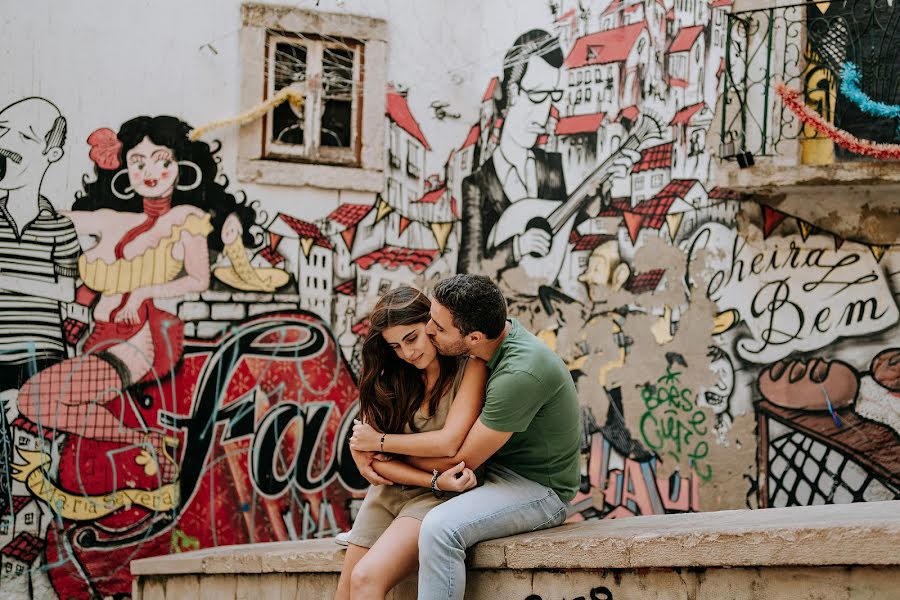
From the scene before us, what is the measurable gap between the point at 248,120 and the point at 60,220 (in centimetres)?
177

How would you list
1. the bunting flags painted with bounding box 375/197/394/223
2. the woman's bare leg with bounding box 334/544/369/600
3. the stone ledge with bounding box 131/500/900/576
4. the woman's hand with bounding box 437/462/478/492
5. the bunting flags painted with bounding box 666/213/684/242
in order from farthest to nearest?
the bunting flags painted with bounding box 375/197/394/223
the bunting flags painted with bounding box 666/213/684/242
the woman's bare leg with bounding box 334/544/369/600
the woman's hand with bounding box 437/462/478/492
the stone ledge with bounding box 131/500/900/576

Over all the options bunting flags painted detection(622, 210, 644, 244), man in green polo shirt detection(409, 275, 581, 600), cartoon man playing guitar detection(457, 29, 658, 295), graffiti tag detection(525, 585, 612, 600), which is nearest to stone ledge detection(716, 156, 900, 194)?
bunting flags painted detection(622, 210, 644, 244)

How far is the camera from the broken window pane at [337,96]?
845cm

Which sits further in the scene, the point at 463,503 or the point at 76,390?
the point at 76,390

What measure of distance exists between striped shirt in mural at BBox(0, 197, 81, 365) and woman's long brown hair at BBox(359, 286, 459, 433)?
4.35m

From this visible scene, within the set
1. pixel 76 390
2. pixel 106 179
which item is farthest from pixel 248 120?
pixel 76 390

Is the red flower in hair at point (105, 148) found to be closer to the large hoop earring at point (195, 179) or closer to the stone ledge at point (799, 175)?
the large hoop earring at point (195, 179)

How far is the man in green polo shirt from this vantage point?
4.01m

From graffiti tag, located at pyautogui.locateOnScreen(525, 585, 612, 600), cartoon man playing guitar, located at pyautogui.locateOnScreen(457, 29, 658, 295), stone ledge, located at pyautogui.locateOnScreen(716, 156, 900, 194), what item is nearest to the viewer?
graffiti tag, located at pyautogui.locateOnScreen(525, 585, 612, 600)

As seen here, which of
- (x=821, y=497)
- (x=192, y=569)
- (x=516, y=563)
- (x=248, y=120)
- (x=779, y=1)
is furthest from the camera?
(x=248, y=120)

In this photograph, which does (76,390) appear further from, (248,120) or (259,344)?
(248,120)

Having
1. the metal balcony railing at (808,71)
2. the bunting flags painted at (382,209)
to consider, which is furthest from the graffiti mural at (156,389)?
the metal balcony railing at (808,71)

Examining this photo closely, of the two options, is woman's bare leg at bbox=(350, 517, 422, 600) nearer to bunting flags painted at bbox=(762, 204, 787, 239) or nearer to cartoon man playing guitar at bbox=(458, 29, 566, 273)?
cartoon man playing guitar at bbox=(458, 29, 566, 273)

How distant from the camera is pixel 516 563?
4133 mm
